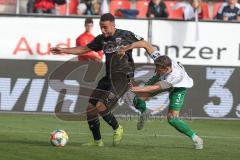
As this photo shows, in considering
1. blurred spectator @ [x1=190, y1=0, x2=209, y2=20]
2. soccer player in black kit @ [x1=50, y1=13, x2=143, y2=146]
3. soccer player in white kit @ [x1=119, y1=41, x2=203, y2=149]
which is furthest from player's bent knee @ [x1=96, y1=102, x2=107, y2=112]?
blurred spectator @ [x1=190, y1=0, x2=209, y2=20]

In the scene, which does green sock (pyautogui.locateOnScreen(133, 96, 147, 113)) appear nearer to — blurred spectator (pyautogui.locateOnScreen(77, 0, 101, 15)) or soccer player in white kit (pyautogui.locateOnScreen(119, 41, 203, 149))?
soccer player in white kit (pyautogui.locateOnScreen(119, 41, 203, 149))

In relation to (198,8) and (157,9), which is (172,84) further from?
(157,9)

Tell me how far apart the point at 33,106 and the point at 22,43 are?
180 cm

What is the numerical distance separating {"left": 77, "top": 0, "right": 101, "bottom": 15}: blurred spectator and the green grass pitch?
4.12 m

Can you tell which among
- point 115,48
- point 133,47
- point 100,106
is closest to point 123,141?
point 100,106

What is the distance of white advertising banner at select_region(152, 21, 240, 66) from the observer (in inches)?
842

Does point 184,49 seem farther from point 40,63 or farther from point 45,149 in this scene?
point 45,149

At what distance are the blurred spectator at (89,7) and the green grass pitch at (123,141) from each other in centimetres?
412

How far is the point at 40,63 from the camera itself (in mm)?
20875

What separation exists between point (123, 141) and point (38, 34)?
22.4 ft

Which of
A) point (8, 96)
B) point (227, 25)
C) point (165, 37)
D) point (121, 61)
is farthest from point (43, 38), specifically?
point (121, 61)

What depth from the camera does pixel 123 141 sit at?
15.3m

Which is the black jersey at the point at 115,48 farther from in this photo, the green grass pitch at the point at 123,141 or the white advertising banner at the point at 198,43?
the white advertising banner at the point at 198,43

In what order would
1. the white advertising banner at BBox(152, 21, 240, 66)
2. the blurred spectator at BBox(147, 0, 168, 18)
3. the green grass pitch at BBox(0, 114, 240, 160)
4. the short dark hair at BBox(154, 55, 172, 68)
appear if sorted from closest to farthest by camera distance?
1. the green grass pitch at BBox(0, 114, 240, 160)
2. the short dark hair at BBox(154, 55, 172, 68)
3. the white advertising banner at BBox(152, 21, 240, 66)
4. the blurred spectator at BBox(147, 0, 168, 18)
